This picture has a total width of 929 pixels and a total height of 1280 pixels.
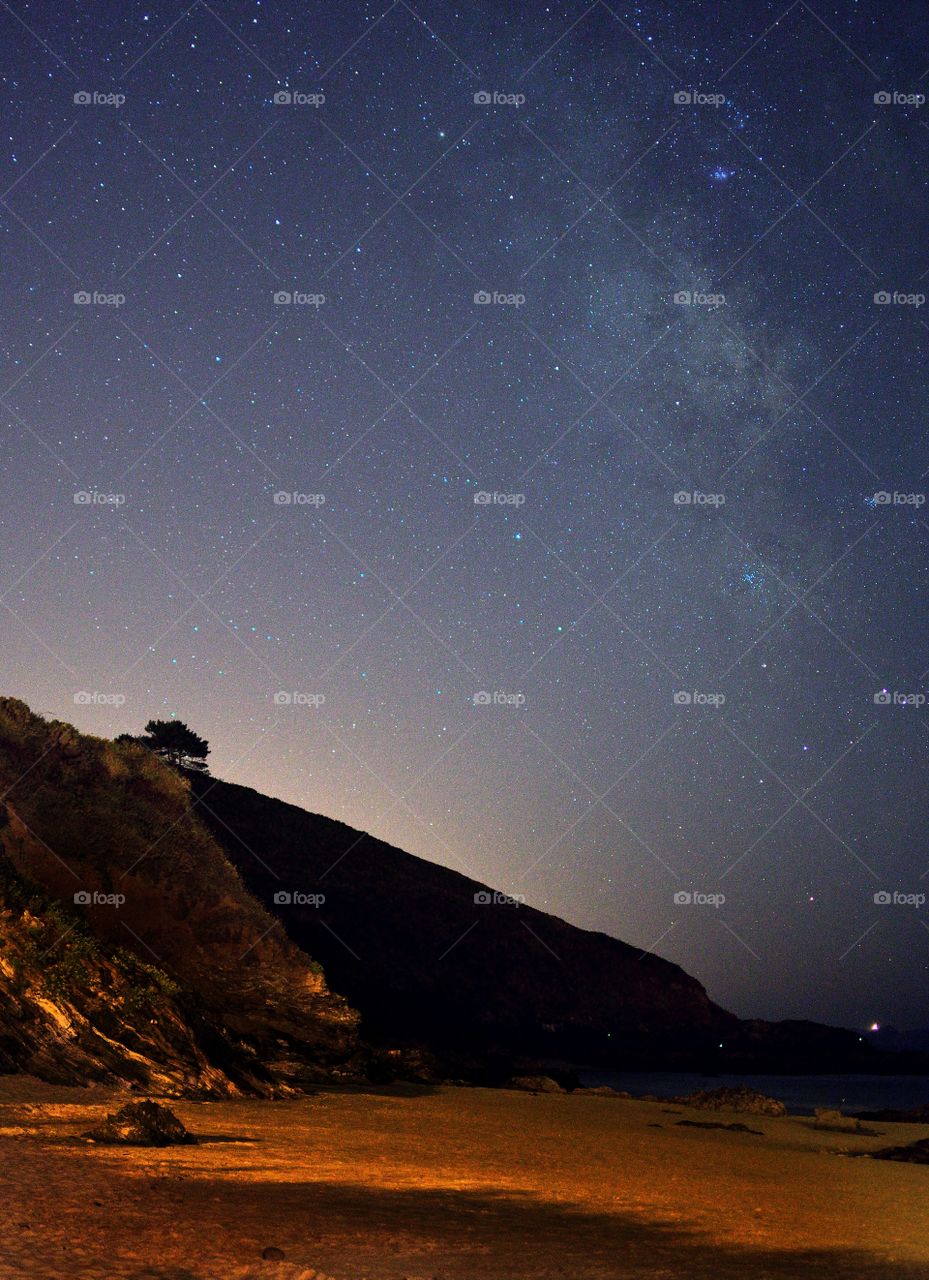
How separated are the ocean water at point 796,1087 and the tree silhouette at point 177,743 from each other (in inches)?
1073

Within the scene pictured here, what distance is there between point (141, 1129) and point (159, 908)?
13826 mm

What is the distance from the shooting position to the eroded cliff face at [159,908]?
16984 mm

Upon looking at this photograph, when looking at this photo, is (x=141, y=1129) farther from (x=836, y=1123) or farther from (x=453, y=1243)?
(x=836, y=1123)

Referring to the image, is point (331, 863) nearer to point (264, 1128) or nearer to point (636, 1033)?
point (636, 1033)

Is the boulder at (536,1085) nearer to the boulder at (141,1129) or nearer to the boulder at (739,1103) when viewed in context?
the boulder at (739,1103)

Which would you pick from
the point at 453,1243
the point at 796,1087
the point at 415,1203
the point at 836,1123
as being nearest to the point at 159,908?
the point at 836,1123

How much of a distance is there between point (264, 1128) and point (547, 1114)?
8052 millimetres

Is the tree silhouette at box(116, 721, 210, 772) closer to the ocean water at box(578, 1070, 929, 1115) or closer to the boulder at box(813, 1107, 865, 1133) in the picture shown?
the ocean water at box(578, 1070, 929, 1115)

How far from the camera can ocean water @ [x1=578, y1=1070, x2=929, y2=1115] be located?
49.3 m

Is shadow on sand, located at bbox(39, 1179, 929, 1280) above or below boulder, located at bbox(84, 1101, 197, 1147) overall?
above

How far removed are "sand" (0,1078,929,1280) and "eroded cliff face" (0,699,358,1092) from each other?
2595mm
